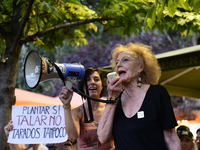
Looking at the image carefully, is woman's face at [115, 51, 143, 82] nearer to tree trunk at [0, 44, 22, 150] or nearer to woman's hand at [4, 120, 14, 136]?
woman's hand at [4, 120, 14, 136]

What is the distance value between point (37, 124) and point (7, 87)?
2.36ft

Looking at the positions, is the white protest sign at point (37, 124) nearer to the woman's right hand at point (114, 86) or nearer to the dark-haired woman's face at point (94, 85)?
the dark-haired woman's face at point (94, 85)

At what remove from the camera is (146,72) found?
10.0 ft

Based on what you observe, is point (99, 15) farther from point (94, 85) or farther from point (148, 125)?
point (148, 125)

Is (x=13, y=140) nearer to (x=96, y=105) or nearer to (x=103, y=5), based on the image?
(x=96, y=105)

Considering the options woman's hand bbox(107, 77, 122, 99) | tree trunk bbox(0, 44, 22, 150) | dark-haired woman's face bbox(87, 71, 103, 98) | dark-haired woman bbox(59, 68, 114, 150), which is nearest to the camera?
woman's hand bbox(107, 77, 122, 99)

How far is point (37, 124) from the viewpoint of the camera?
463cm

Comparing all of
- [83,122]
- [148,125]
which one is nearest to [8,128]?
[83,122]

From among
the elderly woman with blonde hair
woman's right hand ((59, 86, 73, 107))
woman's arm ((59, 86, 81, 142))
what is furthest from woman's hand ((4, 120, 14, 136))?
the elderly woman with blonde hair

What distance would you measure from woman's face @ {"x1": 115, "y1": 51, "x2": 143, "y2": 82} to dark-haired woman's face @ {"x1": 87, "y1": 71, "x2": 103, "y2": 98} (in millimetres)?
1045

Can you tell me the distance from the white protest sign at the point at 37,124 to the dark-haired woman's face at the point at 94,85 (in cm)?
73

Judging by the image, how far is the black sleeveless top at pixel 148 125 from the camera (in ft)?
8.75

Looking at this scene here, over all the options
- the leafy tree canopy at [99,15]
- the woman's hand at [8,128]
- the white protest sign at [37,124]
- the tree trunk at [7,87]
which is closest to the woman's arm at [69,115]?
the white protest sign at [37,124]

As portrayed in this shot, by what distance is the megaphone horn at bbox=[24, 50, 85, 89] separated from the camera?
116 inches
